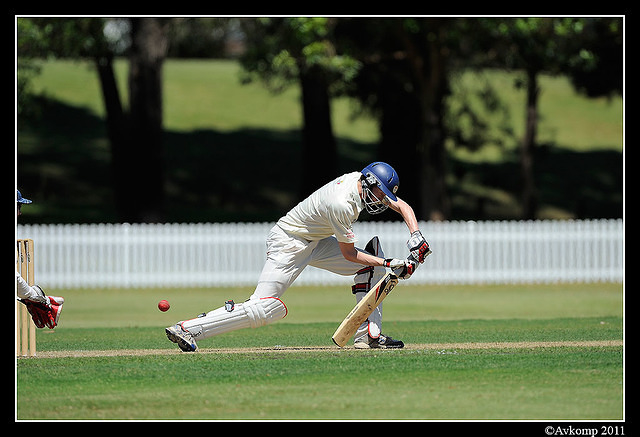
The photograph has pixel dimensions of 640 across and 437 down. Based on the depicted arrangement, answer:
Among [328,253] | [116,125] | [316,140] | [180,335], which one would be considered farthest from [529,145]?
[180,335]

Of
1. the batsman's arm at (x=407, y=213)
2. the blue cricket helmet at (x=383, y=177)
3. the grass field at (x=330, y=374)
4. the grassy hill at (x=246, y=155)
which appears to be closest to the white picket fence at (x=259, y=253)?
the grass field at (x=330, y=374)

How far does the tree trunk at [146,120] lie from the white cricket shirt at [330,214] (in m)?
14.6

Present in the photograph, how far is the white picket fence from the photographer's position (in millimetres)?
19547

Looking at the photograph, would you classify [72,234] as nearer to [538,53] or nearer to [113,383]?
[538,53]

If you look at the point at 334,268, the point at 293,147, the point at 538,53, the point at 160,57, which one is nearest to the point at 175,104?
the point at 293,147

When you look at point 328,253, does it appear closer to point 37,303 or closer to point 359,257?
point 359,257

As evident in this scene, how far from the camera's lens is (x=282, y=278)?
945 centimetres

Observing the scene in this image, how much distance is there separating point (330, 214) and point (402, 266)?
2.58ft

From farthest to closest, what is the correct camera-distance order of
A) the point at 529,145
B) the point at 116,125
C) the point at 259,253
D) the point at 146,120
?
the point at 529,145 → the point at 116,125 → the point at 146,120 → the point at 259,253

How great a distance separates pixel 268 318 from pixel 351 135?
39.2m

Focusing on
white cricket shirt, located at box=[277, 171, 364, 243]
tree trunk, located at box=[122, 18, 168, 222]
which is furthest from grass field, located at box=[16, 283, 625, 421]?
tree trunk, located at box=[122, 18, 168, 222]

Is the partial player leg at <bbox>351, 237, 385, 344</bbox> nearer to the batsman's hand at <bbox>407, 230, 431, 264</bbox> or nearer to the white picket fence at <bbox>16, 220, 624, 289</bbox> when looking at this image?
the batsman's hand at <bbox>407, 230, 431, 264</bbox>

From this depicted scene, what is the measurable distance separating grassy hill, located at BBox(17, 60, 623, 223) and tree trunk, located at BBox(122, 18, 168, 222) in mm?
5687

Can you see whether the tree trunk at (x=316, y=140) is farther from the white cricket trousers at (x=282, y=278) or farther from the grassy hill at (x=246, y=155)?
the white cricket trousers at (x=282, y=278)
